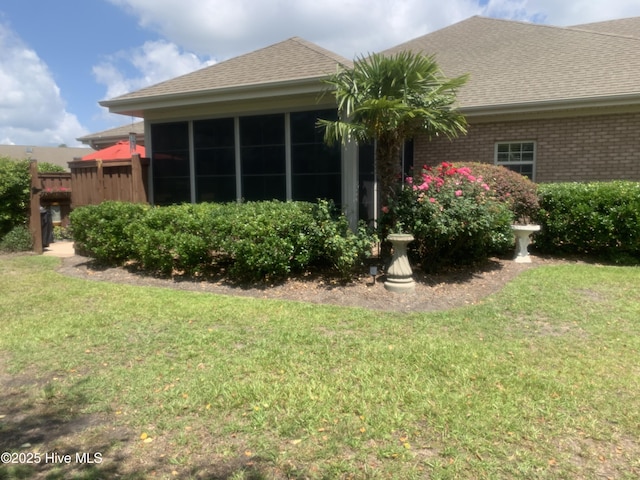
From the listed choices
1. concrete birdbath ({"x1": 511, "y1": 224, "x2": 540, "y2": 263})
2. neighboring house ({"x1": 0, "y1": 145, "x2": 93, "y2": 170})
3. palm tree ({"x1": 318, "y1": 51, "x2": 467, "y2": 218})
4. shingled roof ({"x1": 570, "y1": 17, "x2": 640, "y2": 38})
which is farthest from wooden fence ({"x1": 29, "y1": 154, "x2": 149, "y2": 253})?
neighboring house ({"x1": 0, "y1": 145, "x2": 93, "y2": 170})

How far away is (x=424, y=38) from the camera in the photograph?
47.2ft

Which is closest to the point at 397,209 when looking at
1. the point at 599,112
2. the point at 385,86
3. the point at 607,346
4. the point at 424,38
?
the point at 385,86

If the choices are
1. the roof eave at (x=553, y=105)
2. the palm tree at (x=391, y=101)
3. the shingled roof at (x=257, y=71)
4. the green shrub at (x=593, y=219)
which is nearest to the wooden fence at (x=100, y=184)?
the shingled roof at (x=257, y=71)

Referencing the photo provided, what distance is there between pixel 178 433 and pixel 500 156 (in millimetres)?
9497

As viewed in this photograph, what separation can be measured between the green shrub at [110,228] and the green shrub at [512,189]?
5991mm

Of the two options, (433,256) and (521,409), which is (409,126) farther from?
(521,409)

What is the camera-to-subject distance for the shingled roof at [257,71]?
8.45m

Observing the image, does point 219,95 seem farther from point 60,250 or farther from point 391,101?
point 60,250

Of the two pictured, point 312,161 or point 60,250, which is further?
point 60,250

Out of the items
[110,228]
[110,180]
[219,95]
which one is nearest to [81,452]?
[110,228]

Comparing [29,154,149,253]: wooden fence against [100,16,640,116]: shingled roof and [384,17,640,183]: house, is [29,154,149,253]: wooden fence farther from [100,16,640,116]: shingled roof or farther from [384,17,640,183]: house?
[384,17,640,183]: house

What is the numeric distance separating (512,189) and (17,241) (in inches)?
404

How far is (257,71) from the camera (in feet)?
30.3

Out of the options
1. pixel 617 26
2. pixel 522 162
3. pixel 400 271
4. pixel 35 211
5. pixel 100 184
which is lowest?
pixel 400 271
